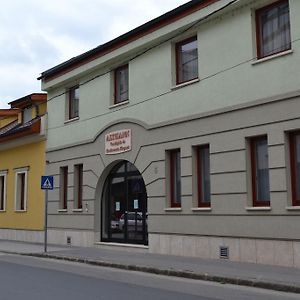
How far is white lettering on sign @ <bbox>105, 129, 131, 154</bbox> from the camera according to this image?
18.0 metres

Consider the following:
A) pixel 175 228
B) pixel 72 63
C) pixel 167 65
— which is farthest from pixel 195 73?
pixel 72 63

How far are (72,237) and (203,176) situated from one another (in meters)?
7.47

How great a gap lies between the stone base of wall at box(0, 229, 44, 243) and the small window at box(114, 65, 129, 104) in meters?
7.34

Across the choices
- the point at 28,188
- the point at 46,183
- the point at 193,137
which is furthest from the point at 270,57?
the point at 28,188

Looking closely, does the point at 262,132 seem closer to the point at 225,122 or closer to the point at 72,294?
the point at 225,122

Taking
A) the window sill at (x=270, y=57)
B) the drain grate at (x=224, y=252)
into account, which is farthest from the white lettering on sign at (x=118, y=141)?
the window sill at (x=270, y=57)

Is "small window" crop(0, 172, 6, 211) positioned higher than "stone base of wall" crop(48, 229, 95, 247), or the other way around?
"small window" crop(0, 172, 6, 211)

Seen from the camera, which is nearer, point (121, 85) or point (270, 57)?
point (270, 57)

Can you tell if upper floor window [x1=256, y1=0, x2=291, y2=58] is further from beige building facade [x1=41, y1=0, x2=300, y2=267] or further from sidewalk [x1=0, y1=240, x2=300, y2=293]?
sidewalk [x1=0, y1=240, x2=300, y2=293]

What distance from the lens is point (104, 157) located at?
62.5 feet

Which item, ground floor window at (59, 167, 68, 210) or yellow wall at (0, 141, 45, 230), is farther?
yellow wall at (0, 141, 45, 230)

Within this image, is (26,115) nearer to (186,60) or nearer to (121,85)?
(121,85)

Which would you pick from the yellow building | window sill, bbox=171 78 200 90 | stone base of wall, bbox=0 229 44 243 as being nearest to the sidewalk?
stone base of wall, bbox=0 229 44 243

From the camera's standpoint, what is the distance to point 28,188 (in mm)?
23484
